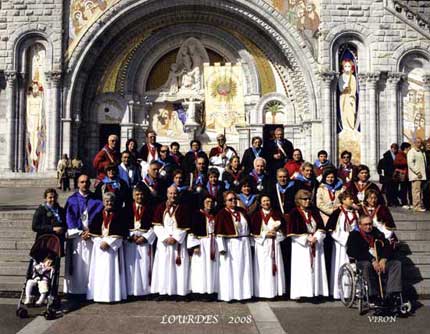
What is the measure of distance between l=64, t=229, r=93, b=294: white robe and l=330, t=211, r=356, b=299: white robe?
4.23 m

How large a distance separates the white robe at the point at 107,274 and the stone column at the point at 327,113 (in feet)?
44.2

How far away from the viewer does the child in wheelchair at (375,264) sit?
8.01 meters

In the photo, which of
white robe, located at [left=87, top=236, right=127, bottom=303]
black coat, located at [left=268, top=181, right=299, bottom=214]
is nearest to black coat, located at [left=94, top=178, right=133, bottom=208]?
white robe, located at [left=87, top=236, right=127, bottom=303]

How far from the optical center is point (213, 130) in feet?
75.0

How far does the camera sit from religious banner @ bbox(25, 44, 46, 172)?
20.9 metres

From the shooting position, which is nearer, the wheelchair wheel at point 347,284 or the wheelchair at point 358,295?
the wheelchair at point 358,295

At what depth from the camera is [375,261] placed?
27.3 feet

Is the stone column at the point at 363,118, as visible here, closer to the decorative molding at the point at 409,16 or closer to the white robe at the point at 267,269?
the decorative molding at the point at 409,16

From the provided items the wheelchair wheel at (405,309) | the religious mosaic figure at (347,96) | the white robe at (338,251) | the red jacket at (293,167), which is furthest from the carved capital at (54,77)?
the wheelchair wheel at (405,309)

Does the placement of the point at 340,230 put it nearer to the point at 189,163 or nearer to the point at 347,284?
the point at 347,284

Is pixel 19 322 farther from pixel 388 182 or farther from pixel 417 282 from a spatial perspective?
pixel 388 182

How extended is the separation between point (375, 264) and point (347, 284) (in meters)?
0.59

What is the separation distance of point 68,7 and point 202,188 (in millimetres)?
13827

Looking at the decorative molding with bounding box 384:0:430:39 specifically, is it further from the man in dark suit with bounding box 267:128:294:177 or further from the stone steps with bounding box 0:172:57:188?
the stone steps with bounding box 0:172:57:188
